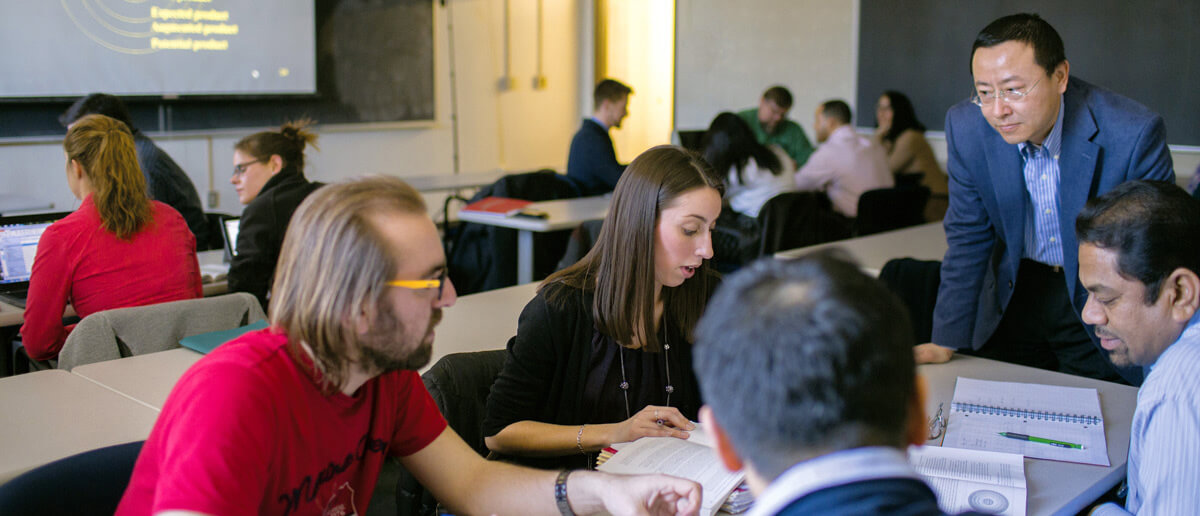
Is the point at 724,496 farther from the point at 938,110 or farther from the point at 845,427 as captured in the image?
the point at 938,110

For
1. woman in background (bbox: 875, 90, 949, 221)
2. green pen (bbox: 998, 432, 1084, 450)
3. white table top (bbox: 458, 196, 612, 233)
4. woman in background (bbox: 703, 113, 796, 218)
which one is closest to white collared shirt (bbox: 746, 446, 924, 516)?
green pen (bbox: 998, 432, 1084, 450)

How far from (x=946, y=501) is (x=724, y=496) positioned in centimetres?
37

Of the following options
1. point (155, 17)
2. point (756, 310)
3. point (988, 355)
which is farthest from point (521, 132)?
point (756, 310)

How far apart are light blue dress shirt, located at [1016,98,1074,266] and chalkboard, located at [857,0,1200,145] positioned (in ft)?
9.84

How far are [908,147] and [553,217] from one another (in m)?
3.24

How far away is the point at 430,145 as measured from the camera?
24.8 feet

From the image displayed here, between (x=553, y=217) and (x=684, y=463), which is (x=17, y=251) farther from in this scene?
(x=684, y=463)

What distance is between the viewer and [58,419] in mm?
1905

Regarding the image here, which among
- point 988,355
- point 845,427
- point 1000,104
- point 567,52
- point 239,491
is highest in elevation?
point 567,52

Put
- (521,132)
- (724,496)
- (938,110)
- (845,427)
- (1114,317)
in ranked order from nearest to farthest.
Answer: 1. (845,427)
2. (724,496)
3. (1114,317)
4. (938,110)
5. (521,132)

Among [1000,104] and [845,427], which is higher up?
[1000,104]

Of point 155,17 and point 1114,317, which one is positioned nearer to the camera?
point 1114,317

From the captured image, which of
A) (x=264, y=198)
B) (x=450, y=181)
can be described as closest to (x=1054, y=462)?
(x=264, y=198)

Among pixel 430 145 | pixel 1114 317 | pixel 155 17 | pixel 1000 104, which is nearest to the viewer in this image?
pixel 1114 317
